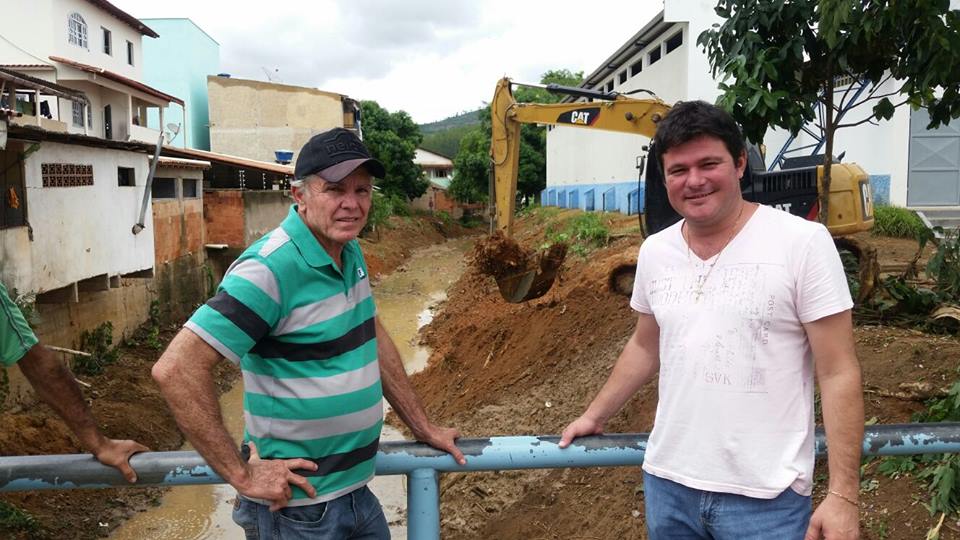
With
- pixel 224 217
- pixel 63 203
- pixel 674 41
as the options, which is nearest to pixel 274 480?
pixel 63 203

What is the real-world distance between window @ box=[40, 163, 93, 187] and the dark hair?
9759 millimetres

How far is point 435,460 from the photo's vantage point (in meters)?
2.17

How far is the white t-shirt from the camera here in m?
1.94

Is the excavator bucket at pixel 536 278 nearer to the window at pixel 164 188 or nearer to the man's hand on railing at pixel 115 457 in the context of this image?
the window at pixel 164 188

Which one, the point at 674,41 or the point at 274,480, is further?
the point at 674,41

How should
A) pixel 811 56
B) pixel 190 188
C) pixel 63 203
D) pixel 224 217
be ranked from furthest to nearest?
pixel 224 217 → pixel 190 188 → pixel 63 203 → pixel 811 56

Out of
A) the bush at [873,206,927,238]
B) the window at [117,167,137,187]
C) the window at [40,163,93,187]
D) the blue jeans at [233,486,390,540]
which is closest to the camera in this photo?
the blue jeans at [233,486,390,540]

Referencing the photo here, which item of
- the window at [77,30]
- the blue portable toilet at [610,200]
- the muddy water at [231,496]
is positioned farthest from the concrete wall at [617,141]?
the window at [77,30]

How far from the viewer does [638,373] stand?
2.39 meters

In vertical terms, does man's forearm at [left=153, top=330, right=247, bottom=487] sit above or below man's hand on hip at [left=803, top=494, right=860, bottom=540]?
above

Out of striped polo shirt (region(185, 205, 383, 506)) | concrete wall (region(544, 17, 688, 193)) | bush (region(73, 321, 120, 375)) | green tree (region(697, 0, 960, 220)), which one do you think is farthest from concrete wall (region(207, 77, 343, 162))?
striped polo shirt (region(185, 205, 383, 506))

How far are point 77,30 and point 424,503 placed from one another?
27.2m

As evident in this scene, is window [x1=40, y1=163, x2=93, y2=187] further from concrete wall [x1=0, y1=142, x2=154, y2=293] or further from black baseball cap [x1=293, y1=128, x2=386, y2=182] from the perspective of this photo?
black baseball cap [x1=293, y1=128, x2=386, y2=182]

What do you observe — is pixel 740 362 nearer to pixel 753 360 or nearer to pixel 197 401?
pixel 753 360
